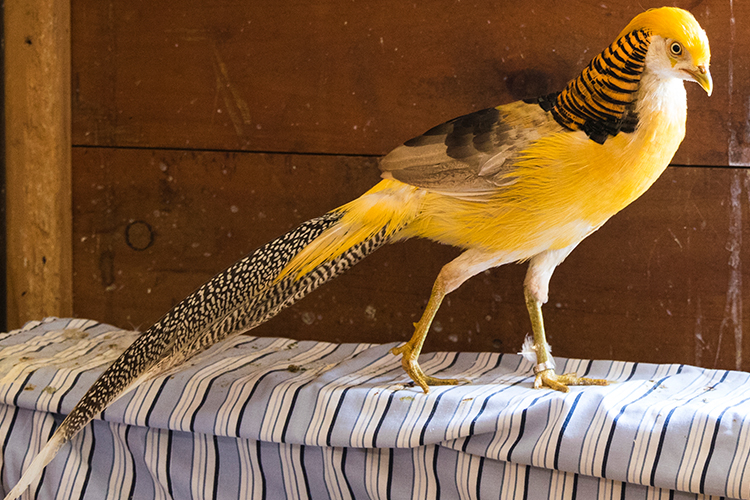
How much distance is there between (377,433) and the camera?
3.22 feet

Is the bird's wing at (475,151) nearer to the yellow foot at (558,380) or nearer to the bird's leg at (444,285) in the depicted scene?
the bird's leg at (444,285)

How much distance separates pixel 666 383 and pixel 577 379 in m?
0.16

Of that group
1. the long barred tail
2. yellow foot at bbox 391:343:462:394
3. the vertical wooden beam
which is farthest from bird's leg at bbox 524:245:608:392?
the vertical wooden beam

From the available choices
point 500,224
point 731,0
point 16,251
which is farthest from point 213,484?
point 731,0

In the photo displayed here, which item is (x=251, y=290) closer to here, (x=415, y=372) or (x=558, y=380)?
(x=415, y=372)

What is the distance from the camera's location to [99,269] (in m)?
1.71

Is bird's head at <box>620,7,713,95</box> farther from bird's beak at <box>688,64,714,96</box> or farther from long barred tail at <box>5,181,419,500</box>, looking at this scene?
long barred tail at <box>5,181,419,500</box>

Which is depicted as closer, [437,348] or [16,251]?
[437,348]

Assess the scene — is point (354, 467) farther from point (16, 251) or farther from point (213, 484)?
point (16, 251)

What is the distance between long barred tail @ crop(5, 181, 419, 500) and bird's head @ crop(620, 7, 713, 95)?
441mm

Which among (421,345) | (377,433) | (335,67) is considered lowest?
(377,433)

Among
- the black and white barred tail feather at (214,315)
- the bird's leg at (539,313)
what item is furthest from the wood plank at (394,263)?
the black and white barred tail feather at (214,315)

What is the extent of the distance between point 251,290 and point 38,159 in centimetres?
93

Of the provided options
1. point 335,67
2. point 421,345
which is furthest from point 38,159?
point 421,345
